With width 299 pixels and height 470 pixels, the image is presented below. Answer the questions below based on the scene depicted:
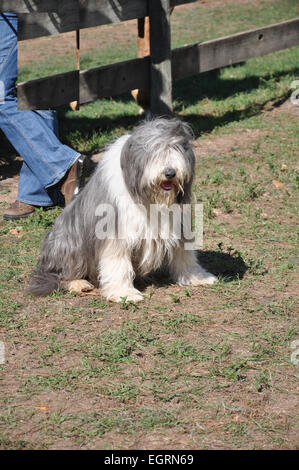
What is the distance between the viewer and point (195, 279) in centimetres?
472

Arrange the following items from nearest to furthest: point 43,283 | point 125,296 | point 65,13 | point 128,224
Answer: point 128,224
point 125,296
point 43,283
point 65,13

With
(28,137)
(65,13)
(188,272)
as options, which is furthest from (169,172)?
(65,13)

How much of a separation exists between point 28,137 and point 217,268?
2.04m

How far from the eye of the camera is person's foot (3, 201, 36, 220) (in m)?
5.87

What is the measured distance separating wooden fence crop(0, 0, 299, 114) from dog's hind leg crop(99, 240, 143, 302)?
7.73 ft

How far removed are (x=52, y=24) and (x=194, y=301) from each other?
315cm

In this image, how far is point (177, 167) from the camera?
4031 mm

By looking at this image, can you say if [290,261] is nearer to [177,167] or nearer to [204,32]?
[177,167]

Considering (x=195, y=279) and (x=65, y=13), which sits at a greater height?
(x=65, y=13)

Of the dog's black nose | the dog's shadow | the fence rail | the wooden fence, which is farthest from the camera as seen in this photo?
the wooden fence

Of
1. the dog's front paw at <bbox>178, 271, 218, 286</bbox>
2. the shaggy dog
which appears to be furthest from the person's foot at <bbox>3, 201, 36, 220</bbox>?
the dog's front paw at <bbox>178, 271, 218, 286</bbox>

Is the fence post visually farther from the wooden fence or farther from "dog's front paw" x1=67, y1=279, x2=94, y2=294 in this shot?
"dog's front paw" x1=67, y1=279, x2=94, y2=294

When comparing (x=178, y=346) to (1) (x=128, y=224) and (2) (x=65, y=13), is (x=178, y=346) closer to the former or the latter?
(1) (x=128, y=224)

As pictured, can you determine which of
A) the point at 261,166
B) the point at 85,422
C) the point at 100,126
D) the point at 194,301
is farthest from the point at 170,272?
the point at 100,126
